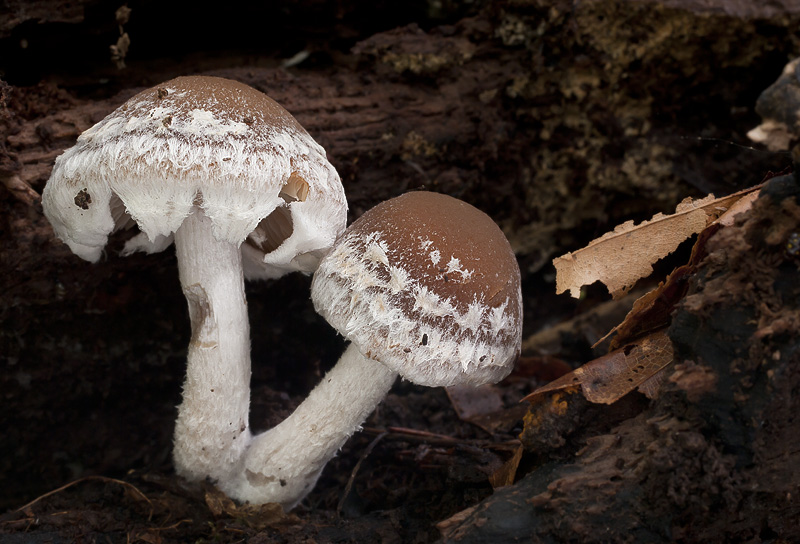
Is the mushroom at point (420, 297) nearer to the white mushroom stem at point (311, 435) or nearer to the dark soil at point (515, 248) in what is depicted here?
the white mushroom stem at point (311, 435)

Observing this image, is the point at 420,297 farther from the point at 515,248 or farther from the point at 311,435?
the point at 515,248

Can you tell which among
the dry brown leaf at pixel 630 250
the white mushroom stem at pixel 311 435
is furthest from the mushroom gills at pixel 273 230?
the dry brown leaf at pixel 630 250

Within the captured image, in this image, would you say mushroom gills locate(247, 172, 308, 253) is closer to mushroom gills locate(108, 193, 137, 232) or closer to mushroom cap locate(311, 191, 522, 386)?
mushroom cap locate(311, 191, 522, 386)

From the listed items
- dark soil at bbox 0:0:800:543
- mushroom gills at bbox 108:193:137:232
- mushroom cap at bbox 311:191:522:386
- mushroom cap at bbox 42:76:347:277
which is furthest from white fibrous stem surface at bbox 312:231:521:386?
mushroom gills at bbox 108:193:137:232

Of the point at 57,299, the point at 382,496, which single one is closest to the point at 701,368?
the point at 382,496

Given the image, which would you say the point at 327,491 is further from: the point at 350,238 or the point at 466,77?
the point at 466,77
